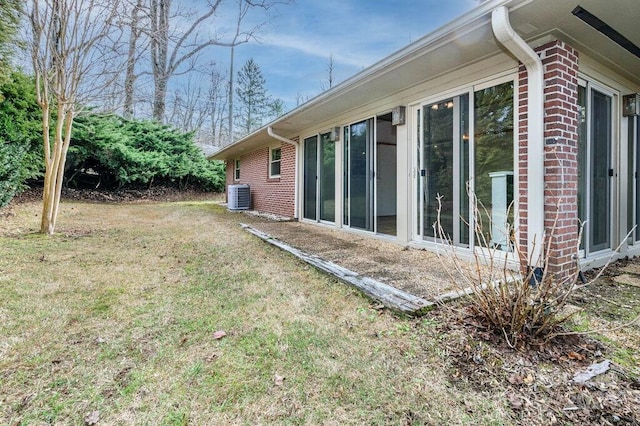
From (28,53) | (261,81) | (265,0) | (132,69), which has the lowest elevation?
(28,53)

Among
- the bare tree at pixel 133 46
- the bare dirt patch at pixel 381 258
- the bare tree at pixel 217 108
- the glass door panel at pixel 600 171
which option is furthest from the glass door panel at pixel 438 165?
the bare tree at pixel 217 108

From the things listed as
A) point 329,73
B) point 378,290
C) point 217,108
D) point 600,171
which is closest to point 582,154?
point 600,171

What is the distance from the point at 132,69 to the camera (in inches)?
272

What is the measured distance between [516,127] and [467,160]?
60 centimetres

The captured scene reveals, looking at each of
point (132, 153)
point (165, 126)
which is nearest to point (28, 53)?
point (132, 153)

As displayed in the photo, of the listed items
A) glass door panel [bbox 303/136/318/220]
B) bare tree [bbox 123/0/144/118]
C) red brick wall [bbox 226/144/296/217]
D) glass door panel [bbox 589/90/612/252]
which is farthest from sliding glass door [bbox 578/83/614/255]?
bare tree [bbox 123/0/144/118]

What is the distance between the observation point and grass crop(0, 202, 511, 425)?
148 cm

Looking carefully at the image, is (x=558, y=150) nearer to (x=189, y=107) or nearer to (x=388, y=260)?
(x=388, y=260)

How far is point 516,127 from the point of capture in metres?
3.37

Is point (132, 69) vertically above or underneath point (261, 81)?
underneath

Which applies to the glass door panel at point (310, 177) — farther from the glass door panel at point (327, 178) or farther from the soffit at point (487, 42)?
the soffit at point (487, 42)

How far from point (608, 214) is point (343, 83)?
12.2 feet

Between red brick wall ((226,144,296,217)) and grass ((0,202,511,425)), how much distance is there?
5.30 m

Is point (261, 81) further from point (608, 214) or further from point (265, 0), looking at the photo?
point (608, 214)
